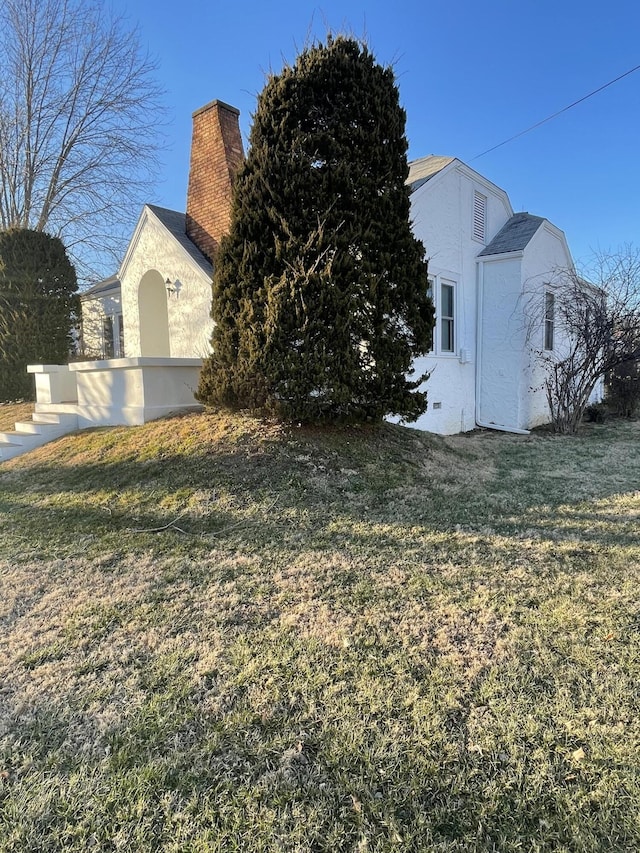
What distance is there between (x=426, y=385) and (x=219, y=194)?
5993mm

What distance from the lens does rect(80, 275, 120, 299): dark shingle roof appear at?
1616 centimetres

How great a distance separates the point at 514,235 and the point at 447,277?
249 centimetres

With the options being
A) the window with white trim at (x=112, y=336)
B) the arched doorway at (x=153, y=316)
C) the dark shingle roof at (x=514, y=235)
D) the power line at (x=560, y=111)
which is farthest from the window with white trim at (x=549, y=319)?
the window with white trim at (x=112, y=336)

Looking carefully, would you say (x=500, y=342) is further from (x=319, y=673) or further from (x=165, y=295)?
(x=319, y=673)

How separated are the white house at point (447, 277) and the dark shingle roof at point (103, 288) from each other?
5.20 metres

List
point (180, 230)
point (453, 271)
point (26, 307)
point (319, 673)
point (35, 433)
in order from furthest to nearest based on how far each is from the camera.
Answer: point (26, 307) → point (180, 230) → point (453, 271) → point (35, 433) → point (319, 673)

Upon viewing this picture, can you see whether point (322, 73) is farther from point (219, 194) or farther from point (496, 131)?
point (496, 131)

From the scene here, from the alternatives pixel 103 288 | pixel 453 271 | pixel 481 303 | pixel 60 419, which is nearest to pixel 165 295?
pixel 60 419

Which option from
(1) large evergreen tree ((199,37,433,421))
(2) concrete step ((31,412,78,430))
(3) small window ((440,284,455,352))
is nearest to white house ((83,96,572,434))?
(3) small window ((440,284,455,352))

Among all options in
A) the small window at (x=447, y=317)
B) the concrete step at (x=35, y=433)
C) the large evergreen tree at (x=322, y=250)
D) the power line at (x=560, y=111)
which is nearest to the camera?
the large evergreen tree at (x=322, y=250)

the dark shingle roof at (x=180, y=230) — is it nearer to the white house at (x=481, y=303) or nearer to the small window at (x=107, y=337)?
the white house at (x=481, y=303)

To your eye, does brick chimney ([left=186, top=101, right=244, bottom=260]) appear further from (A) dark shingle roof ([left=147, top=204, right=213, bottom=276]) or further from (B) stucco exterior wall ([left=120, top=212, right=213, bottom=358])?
(B) stucco exterior wall ([left=120, top=212, right=213, bottom=358])

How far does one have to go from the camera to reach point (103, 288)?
55.9ft

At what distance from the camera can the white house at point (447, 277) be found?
31.6ft
